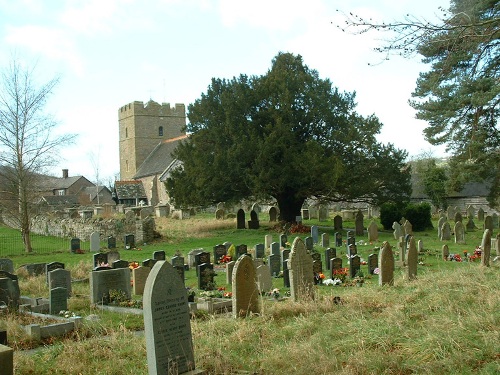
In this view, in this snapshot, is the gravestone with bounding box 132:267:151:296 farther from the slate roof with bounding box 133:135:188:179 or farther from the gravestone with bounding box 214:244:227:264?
the slate roof with bounding box 133:135:188:179

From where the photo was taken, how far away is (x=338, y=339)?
22.4 ft

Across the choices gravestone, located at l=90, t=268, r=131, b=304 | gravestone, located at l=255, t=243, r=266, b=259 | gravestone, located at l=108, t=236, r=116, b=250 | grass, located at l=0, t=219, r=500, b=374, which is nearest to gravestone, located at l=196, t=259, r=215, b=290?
gravestone, located at l=90, t=268, r=131, b=304

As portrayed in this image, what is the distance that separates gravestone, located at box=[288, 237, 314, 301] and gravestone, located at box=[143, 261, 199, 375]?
4.89 m

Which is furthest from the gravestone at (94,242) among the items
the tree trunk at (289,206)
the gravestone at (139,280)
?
the gravestone at (139,280)

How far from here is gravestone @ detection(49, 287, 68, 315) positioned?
10.9 meters

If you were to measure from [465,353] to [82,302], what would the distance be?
8615 mm

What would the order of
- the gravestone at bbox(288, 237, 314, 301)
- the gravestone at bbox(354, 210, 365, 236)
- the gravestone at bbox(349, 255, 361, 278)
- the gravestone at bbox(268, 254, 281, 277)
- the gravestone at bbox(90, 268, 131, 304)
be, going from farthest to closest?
the gravestone at bbox(354, 210, 365, 236) → the gravestone at bbox(268, 254, 281, 277) → the gravestone at bbox(349, 255, 361, 278) → the gravestone at bbox(90, 268, 131, 304) → the gravestone at bbox(288, 237, 314, 301)

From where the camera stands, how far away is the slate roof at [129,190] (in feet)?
208

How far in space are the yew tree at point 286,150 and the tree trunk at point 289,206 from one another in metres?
0.06

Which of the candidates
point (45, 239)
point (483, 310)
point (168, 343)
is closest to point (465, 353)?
point (483, 310)

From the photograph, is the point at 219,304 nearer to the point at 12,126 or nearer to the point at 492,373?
the point at 492,373

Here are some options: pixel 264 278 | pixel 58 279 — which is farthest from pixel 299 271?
pixel 58 279

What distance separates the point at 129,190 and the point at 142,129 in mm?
9726

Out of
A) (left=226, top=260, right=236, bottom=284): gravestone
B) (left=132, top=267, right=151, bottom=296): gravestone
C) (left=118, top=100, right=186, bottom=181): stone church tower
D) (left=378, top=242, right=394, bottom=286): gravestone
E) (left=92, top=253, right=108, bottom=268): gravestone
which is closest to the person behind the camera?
(left=378, top=242, right=394, bottom=286): gravestone
